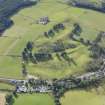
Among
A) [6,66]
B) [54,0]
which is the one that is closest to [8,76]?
[6,66]

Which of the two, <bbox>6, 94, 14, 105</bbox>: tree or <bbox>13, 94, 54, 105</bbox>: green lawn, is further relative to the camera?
<bbox>13, 94, 54, 105</bbox>: green lawn

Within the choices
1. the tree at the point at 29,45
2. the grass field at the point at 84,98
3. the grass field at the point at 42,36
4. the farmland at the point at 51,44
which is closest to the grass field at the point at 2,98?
the farmland at the point at 51,44

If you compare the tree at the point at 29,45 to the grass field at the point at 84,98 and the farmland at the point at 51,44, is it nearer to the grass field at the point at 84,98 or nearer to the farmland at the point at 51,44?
the farmland at the point at 51,44

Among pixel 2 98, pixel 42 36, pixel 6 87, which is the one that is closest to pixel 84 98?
pixel 2 98

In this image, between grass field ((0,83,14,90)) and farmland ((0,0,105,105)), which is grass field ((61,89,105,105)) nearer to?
farmland ((0,0,105,105))

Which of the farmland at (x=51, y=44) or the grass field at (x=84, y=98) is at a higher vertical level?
the grass field at (x=84, y=98)

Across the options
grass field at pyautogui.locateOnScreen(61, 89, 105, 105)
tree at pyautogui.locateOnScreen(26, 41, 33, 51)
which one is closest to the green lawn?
grass field at pyautogui.locateOnScreen(61, 89, 105, 105)

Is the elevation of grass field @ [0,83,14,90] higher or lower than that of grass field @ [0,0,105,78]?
higher
